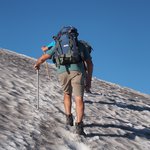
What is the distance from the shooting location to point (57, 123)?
10.2 meters

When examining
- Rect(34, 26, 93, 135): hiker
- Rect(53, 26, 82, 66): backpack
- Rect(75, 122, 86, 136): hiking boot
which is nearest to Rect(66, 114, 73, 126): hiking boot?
Rect(34, 26, 93, 135): hiker

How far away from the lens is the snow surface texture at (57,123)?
8.48 metres

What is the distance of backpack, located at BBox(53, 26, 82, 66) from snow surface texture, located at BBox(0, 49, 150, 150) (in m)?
1.64

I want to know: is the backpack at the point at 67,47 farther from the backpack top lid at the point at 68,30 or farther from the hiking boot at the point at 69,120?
the hiking boot at the point at 69,120

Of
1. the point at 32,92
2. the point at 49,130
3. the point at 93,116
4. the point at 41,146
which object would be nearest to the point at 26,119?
the point at 49,130

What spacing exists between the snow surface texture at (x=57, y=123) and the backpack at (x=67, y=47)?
5.39 feet

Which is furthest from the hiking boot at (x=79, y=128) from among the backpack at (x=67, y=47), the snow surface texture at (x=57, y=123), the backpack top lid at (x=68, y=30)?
the backpack top lid at (x=68, y=30)

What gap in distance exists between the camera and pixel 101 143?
30.6 ft

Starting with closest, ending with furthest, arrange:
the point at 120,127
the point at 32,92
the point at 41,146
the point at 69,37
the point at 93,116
Answer: the point at 41,146 < the point at 69,37 < the point at 120,127 < the point at 93,116 < the point at 32,92

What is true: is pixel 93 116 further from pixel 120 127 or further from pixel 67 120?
pixel 67 120

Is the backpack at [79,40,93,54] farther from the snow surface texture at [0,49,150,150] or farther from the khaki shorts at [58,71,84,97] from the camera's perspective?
the snow surface texture at [0,49,150,150]

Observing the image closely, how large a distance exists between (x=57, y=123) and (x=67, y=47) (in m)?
1.99

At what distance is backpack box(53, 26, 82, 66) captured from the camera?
9.45 meters

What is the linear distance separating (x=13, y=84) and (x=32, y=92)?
912 millimetres
